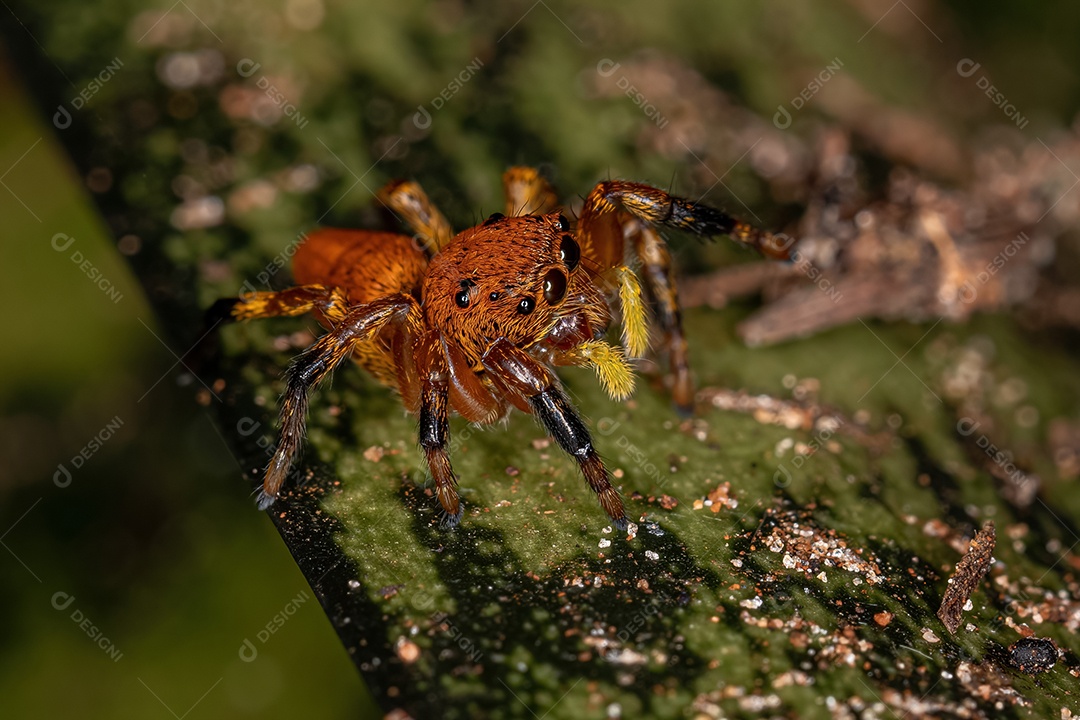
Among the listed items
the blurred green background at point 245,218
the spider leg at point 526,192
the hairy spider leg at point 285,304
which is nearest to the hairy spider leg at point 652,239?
the spider leg at point 526,192

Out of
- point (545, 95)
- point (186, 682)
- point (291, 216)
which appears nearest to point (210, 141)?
point (291, 216)

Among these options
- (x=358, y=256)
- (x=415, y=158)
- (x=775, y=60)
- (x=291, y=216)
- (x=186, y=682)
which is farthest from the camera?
(x=775, y=60)

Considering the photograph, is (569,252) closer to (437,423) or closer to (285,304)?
(437,423)

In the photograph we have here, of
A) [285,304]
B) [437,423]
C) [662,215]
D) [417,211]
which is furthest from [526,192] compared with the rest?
[437,423]

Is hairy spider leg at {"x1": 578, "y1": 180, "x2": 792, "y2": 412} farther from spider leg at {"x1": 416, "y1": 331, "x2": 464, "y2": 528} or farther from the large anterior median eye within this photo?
spider leg at {"x1": 416, "y1": 331, "x2": 464, "y2": 528}

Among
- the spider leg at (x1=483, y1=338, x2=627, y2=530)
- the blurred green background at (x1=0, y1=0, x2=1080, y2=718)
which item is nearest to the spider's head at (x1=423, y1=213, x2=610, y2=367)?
the spider leg at (x1=483, y1=338, x2=627, y2=530)

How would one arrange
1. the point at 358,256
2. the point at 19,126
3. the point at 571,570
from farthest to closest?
1. the point at 19,126
2. the point at 358,256
3. the point at 571,570

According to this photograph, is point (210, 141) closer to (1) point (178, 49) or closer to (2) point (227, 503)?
(1) point (178, 49)
